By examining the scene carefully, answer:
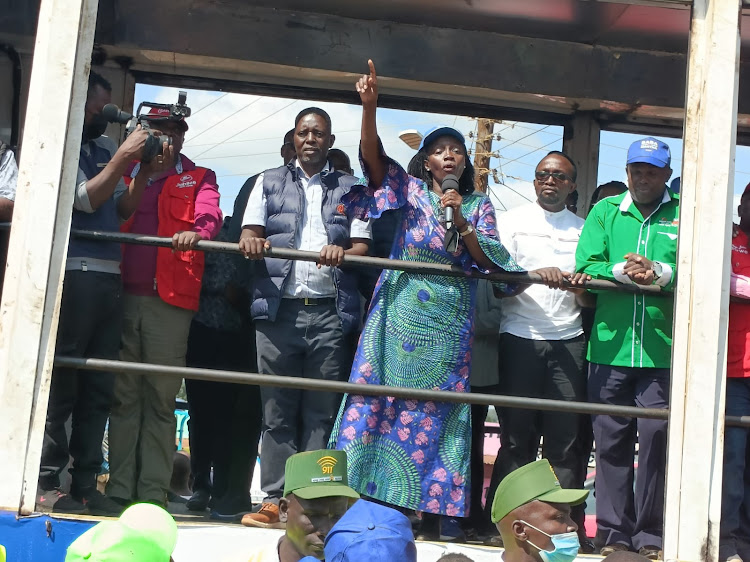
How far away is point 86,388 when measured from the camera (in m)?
4.82

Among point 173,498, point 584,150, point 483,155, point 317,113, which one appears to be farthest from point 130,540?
point 483,155

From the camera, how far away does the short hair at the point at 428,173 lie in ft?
16.0

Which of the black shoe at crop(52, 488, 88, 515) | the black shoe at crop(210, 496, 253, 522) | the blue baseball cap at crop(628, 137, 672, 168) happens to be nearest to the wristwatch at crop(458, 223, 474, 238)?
the blue baseball cap at crop(628, 137, 672, 168)

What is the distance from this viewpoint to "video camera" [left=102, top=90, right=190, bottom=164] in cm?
459

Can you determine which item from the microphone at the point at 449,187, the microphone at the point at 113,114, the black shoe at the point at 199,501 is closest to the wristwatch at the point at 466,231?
the microphone at the point at 449,187

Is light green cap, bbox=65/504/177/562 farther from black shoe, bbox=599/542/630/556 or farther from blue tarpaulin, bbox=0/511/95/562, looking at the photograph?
black shoe, bbox=599/542/630/556

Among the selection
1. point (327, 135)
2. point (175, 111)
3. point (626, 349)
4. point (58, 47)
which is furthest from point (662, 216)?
point (58, 47)

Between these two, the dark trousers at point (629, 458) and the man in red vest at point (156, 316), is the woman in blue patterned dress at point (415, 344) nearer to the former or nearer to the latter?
the dark trousers at point (629, 458)

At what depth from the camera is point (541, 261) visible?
508cm

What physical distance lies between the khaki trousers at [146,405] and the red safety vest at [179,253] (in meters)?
0.07

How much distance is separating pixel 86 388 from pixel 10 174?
39.1 inches

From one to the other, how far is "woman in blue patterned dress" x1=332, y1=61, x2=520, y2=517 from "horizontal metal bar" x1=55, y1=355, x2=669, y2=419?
0.55m

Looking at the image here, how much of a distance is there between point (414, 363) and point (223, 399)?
1.45 m

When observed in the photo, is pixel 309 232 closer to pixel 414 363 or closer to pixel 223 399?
pixel 414 363
